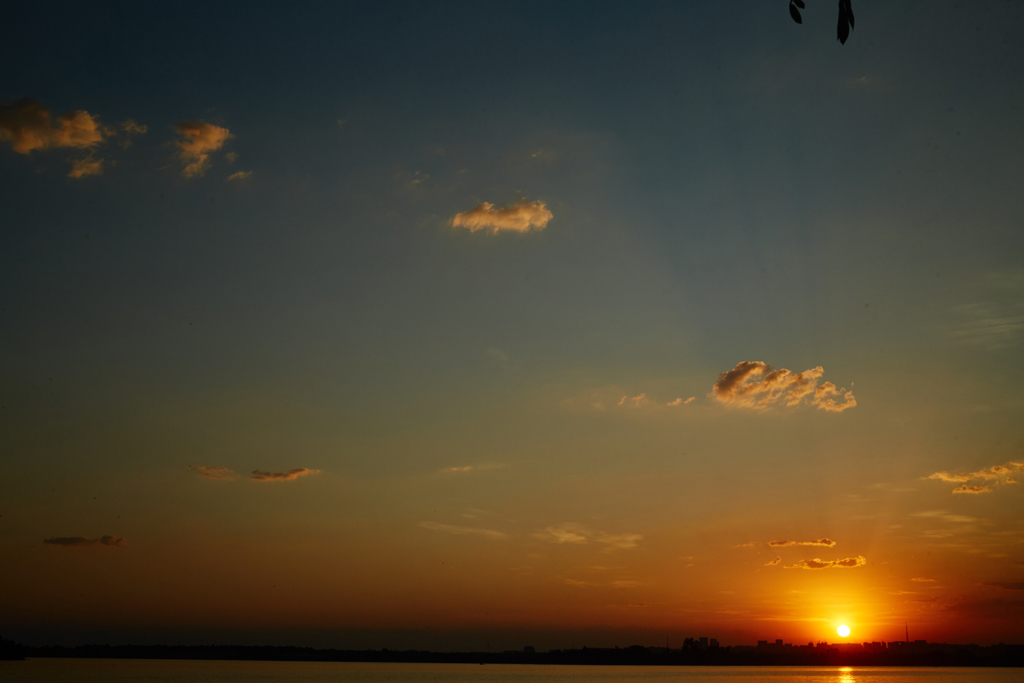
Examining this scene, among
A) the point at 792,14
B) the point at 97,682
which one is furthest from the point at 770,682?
the point at 792,14

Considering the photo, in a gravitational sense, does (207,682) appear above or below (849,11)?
below

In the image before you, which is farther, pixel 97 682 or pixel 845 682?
pixel 845 682

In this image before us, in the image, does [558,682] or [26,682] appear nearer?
[26,682]

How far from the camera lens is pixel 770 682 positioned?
16475cm

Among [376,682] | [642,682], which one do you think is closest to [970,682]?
[642,682]

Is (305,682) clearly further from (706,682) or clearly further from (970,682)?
(970,682)

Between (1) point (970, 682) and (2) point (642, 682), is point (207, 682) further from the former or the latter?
(1) point (970, 682)

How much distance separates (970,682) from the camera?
6580 inches

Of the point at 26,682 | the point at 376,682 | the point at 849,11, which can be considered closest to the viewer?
the point at 849,11

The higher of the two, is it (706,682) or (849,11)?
(849,11)

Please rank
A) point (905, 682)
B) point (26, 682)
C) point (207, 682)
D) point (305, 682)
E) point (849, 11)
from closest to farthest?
point (849, 11) → point (26, 682) → point (207, 682) → point (305, 682) → point (905, 682)

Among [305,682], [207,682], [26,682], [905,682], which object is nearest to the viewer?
[26,682]

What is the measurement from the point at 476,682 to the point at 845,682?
3139 inches

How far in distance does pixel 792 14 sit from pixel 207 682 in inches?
5901
